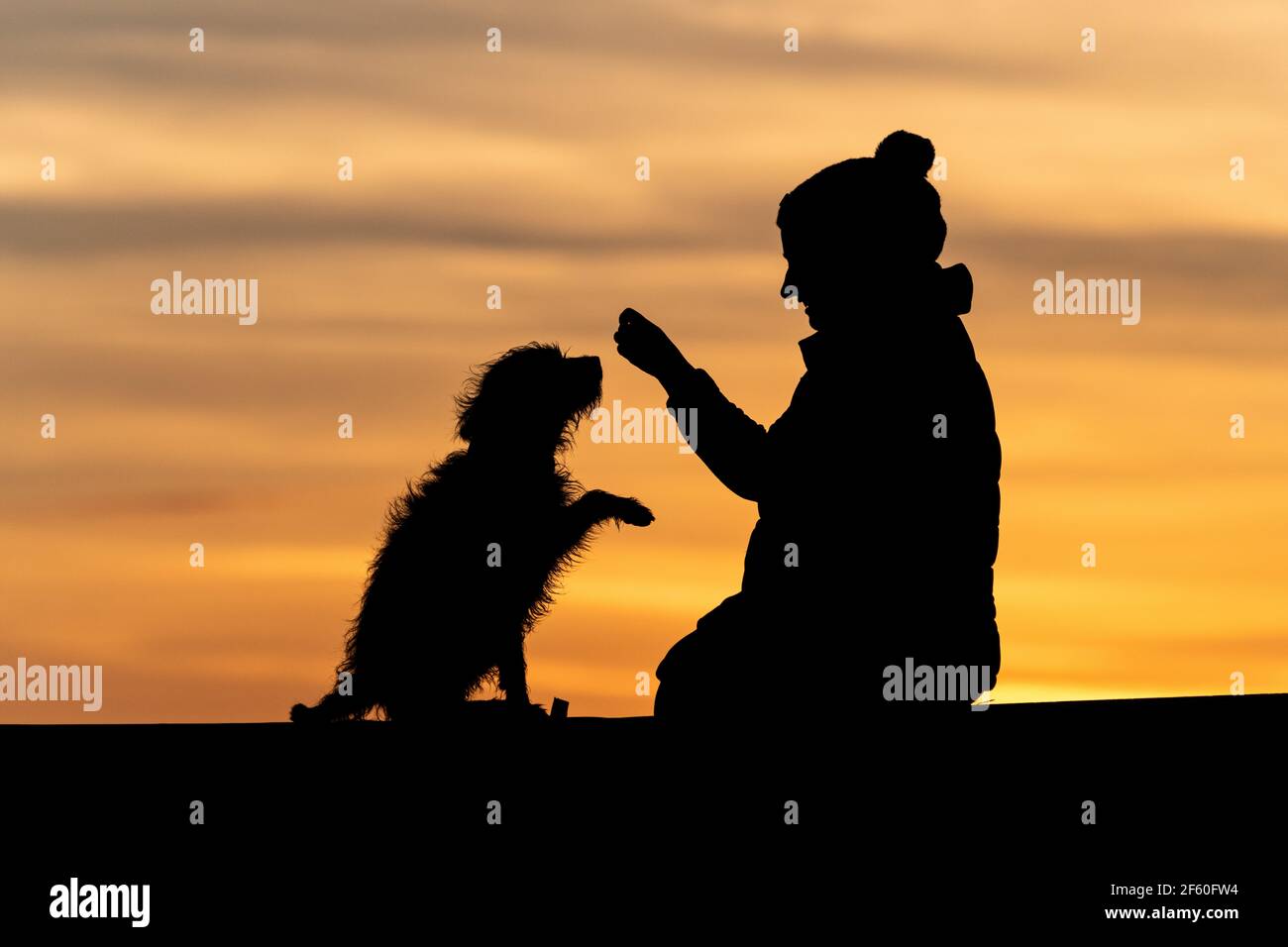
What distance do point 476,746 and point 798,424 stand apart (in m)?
1.24

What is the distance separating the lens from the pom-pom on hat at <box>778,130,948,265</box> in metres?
4.31

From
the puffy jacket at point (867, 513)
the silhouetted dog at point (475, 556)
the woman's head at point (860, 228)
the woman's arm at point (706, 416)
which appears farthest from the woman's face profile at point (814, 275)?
the silhouetted dog at point (475, 556)

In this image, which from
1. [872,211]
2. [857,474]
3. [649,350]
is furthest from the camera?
[649,350]

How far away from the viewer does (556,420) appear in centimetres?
801

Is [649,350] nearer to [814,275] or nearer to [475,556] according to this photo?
[814,275]

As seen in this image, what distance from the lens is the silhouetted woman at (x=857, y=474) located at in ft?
13.8

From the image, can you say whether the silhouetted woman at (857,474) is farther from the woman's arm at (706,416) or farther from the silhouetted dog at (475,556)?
the silhouetted dog at (475,556)

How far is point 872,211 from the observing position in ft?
14.1

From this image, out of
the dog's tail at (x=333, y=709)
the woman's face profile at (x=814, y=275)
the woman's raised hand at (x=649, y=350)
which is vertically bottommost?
the dog's tail at (x=333, y=709)

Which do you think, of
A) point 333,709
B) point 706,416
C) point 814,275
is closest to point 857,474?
point 706,416

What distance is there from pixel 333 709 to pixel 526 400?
5.86 feet

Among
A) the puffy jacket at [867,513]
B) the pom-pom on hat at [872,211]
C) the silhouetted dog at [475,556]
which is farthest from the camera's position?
the silhouetted dog at [475,556]
